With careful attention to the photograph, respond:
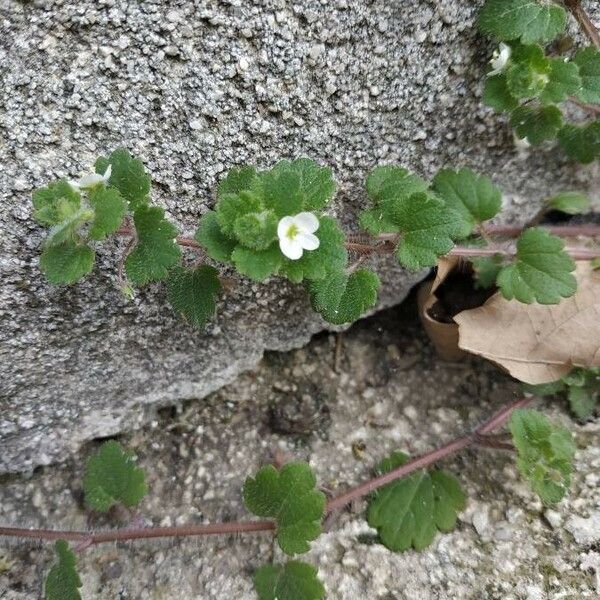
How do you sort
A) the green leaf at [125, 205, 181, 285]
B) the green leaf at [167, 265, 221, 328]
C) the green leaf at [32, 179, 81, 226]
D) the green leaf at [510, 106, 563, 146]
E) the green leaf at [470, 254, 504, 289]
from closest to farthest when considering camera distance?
the green leaf at [32, 179, 81, 226] < the green leaf at [125, 205, 181, 285] < the green leaf at [167, 265, 221, 328] < the green leaf at [510, 106, 563, 146] < the green leaf at [470, 254, 504, 289]

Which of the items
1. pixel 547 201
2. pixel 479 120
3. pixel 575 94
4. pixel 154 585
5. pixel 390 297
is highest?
pixel 575 94

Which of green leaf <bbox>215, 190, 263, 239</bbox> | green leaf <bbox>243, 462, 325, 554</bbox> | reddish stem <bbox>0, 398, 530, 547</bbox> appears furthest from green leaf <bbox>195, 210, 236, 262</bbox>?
reddish stem <bbox>0, 398, 530, 547</bbox>

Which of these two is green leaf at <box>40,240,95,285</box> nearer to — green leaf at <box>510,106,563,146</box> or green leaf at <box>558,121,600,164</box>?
green leaf at <box>510,106,563,146</box>

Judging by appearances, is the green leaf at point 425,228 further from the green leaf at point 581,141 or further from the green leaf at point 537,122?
the green leaf at point 581,141

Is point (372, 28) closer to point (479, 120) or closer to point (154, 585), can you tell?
point (479, 120)

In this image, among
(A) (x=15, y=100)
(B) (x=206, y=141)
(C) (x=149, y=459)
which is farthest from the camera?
(C) (x=149, y=459)

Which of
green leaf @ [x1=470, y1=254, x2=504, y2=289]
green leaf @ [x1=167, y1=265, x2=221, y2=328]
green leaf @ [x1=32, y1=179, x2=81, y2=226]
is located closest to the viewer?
green leaf @ [x1=32, y1=179, x2=81, y2=226]

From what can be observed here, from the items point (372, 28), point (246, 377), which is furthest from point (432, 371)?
point (372, 28)
